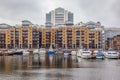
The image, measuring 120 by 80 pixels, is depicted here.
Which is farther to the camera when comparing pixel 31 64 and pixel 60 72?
pixel 31 64

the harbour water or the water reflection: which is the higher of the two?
the water reflection

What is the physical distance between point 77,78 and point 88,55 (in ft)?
230

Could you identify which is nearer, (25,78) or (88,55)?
(25,78)

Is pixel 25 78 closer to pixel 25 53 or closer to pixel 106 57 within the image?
pixel 106 57

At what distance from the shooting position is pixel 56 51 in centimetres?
19650

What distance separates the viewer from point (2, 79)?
5288 centimetres

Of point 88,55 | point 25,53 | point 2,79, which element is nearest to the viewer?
point 2,79

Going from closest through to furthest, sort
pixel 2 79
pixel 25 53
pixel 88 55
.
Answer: pixel 2 79, pixel 88 55, pixel 25 53

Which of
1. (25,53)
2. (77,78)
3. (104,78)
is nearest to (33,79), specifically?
(77,78)

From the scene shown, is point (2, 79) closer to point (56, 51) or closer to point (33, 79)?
point (33, 79)

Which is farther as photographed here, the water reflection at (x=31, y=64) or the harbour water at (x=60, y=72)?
the water reflection at (x=31, y=64)

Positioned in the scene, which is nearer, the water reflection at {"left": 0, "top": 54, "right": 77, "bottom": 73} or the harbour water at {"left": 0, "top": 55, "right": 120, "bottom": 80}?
the harbour water at {"left": 0, "top": 55, "right": 120, "bottom": 80}

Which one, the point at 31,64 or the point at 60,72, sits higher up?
the point at 31,64

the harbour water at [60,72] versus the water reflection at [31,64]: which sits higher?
the water reflection at [31,64]
